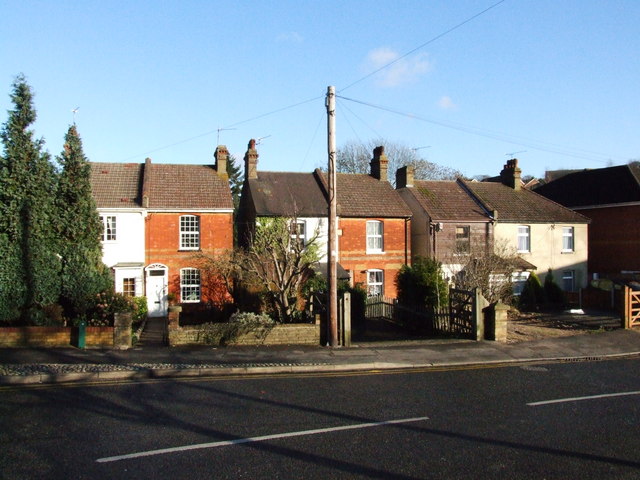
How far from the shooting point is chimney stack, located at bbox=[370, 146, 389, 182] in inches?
1303

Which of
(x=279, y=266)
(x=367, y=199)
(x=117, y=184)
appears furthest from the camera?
(x=367, y=199)

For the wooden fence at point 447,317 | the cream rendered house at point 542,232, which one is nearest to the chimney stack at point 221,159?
the wooden fence at point 447,317

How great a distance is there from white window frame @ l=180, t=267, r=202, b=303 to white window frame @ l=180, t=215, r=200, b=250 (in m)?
1.16

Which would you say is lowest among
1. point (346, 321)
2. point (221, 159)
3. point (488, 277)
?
point (346, 321)

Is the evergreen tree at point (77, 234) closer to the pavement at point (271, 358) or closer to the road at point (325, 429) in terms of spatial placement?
the pavement at point (271, 358)

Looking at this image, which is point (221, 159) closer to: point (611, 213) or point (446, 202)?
point (446, 202)

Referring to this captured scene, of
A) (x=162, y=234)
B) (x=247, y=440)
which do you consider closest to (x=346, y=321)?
(x=247, y=440)

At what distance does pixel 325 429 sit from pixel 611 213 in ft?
109

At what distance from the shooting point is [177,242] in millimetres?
26734

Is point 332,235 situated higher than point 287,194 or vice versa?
point 287,194

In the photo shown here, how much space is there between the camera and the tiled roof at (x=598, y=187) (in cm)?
3412

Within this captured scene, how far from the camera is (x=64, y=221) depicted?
55.3ft

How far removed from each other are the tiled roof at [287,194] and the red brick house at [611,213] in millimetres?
18732

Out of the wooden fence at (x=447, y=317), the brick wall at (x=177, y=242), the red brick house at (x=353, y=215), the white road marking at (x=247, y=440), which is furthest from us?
the red brick house at (x=353, y=215)
